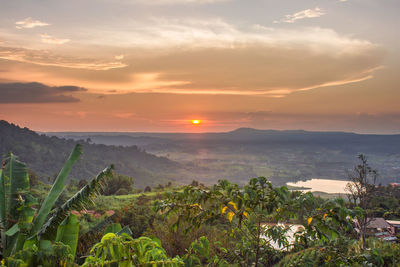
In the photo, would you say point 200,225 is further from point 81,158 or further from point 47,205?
point 81,158

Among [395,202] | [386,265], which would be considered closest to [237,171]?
[395,202]

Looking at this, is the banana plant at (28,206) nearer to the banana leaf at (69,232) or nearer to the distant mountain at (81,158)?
the banana leaf at (69,232)

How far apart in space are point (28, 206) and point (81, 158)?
3141 inches

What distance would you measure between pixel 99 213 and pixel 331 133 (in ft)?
517

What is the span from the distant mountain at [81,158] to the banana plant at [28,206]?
63853mm

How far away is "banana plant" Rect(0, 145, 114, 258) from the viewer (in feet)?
16.9

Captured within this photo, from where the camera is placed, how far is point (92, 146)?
107 metres

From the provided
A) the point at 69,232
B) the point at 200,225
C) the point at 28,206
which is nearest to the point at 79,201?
the point at 69,232

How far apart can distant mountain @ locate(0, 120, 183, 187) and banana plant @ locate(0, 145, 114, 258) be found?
63.9 metres

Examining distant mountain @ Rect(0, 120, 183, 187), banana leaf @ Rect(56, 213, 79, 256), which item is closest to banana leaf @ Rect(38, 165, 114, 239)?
banana leaf @ Rect(56, 213, 79, 256)

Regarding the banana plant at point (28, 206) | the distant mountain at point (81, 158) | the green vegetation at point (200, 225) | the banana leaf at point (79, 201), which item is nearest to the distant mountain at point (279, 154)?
the distant mountain at point (81, 158)

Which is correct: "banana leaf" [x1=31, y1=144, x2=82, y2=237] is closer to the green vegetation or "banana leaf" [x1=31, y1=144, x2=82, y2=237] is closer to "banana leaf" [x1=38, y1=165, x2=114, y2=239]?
the green vegetation

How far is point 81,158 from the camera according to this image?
262 ft

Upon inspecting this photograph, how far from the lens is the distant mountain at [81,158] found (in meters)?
75.5
